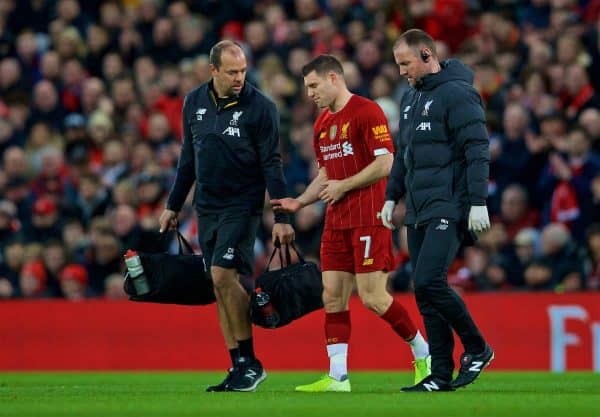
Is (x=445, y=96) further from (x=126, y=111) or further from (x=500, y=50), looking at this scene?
(x=126, y=111)

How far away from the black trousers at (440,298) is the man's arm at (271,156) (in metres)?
1.09

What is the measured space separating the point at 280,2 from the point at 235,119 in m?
9.63

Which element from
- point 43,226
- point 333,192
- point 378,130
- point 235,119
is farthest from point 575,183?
point 43,226

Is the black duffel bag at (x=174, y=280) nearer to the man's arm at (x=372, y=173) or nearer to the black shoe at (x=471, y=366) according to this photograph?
the man's arm at (x=372, y=173)

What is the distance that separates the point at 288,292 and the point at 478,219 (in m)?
1.72

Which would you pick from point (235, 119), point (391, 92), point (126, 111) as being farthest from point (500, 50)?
point (235, 119)

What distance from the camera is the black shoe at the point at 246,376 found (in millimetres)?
10711

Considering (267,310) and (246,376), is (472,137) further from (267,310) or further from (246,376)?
(246,376)

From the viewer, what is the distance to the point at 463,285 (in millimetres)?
15820

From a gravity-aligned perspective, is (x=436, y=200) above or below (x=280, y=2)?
below

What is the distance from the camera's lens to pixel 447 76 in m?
10.2

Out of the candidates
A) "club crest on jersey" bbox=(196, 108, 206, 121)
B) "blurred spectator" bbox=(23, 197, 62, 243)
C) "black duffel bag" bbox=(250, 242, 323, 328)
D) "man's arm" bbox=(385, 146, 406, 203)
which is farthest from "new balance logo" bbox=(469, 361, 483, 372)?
"blurred spectator" bbox=(23, 197, 62, 243)

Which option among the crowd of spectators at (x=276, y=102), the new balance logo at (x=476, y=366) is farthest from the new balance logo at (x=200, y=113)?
the crowd of spectators at (x=276, y=102)

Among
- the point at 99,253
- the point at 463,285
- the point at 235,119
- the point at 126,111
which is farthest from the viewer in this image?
the point at 126,111
